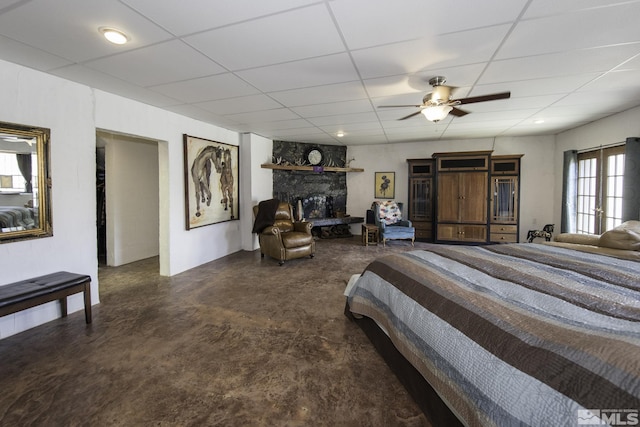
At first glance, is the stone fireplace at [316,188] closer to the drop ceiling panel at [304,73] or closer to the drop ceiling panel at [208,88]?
the drop ceiling panel at [208,88]

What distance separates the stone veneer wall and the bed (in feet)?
13.7

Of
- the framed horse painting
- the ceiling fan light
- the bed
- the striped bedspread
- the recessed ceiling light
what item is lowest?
the striped bedspread

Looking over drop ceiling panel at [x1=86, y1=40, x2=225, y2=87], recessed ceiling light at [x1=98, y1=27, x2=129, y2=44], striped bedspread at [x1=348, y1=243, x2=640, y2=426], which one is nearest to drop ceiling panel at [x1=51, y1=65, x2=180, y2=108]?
drop ceiling panel at [x1=86, y1=40, x2=225, y2=87]

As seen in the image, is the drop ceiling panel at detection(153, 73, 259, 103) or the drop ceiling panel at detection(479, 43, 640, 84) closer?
the drop ceiling panel at detection(479, 43, 640, 84)

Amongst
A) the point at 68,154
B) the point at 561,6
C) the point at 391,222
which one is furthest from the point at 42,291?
the point at 391,222

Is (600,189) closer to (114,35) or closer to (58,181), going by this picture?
(114,35)

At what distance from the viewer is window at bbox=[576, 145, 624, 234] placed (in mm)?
4141

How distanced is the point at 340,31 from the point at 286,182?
4.73 m

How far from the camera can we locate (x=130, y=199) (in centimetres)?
486

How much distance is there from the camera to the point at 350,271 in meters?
4.27

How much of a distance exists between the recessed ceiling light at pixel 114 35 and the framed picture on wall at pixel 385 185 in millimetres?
5798

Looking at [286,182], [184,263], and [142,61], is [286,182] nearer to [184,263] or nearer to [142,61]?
[184,263]

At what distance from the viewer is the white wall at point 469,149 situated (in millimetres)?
5941

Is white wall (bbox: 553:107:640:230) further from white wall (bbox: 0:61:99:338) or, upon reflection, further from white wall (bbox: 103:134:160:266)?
white wall (bbox: 103:134:160:266)
